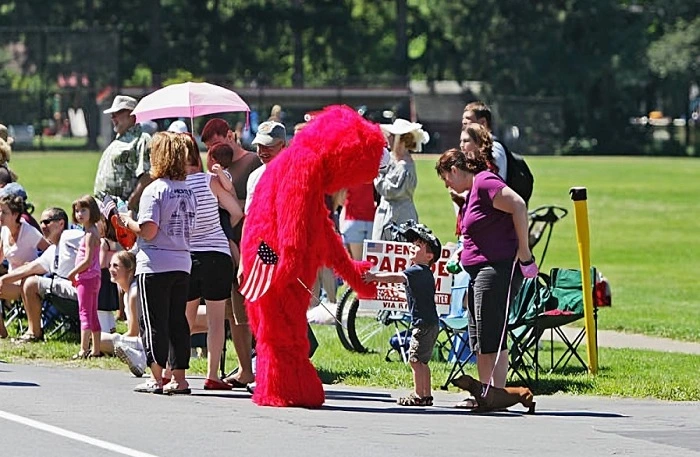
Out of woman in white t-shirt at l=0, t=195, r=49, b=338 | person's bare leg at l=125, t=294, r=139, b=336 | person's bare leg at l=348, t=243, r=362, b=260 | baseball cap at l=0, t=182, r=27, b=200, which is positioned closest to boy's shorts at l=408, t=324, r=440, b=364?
person's bare leg at l=125, t=294, r=139, b=336

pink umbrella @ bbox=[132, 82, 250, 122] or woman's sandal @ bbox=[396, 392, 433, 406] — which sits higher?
pink umbrella @ bbox=[132, 82, 250, 122]

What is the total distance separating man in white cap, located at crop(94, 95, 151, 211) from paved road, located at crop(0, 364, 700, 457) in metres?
2.72

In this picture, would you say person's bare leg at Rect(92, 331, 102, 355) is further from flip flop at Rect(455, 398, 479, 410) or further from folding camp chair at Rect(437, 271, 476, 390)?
flip flop at Rect(455, 398, 479, 410)

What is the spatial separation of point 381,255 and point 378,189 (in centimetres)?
231

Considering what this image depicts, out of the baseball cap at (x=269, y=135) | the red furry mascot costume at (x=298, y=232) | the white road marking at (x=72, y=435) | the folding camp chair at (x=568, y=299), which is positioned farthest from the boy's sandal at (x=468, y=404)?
the white road marking at (x=72, y=435)

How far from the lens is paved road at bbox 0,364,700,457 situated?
881 cm

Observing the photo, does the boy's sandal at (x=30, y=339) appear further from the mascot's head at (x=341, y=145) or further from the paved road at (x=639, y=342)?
the paved road at (x=639, y=342)

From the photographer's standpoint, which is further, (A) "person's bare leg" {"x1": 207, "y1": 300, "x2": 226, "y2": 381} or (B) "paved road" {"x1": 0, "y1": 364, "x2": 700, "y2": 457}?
(A) "person's bare leg" {"x1": 207, "y1": 300, "x2": 226, "y2": 381}

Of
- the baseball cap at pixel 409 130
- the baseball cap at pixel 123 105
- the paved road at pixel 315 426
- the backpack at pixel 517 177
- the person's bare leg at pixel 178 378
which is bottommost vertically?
the paved road at pixel 315 426

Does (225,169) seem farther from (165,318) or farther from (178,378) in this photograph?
(178,378)

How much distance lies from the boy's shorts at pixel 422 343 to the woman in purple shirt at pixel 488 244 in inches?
12.6

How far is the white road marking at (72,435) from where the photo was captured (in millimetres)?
8462

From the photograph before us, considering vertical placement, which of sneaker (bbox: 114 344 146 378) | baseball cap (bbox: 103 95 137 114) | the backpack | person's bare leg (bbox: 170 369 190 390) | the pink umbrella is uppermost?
baseball cap (bbox: 103 95 137 114)

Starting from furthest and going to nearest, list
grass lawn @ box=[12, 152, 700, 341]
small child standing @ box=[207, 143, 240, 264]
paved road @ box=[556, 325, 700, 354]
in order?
grass lawn @ box=[12, 152, 700, 341] → paved road @ box=[556, 325, 700, 354] → small child standing @ box=[207, 143, 240, 264]
